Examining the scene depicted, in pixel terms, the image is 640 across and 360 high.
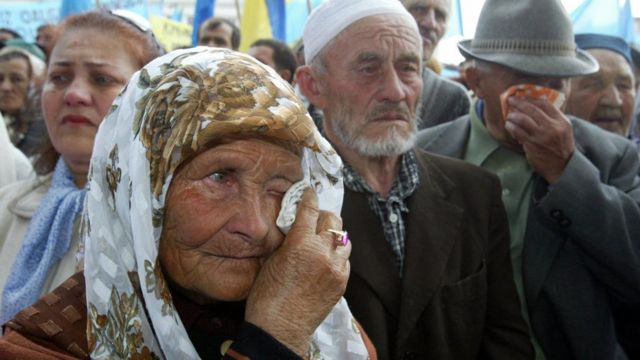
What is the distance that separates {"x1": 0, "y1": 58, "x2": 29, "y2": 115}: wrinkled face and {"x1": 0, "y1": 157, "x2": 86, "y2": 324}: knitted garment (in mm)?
4112

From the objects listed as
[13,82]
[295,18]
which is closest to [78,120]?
[13,82]

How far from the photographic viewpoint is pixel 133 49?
273cm

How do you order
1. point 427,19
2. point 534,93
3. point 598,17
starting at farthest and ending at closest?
1. point 427,19
2. point 598,17
3. point 534,93

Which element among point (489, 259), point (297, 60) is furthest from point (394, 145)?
point (297, 60)

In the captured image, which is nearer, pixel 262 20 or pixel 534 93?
pixel 534 93

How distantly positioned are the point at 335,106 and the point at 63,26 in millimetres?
1122

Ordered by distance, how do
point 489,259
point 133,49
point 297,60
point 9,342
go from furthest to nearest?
point 297,60 < point 489,259 < point 133,49 < point 9,342

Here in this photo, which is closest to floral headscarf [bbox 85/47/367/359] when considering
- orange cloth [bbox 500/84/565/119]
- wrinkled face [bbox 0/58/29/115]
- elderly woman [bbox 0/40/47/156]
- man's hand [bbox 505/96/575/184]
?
man's hand [bbox 505/96/575/184]

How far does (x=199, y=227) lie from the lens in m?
1.74

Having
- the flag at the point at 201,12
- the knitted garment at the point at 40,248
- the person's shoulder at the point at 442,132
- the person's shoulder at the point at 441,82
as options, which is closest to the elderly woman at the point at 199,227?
the knitted garment at the point at 40,248

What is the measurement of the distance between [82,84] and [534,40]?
6.56 feet

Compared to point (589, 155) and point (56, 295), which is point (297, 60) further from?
point (56, 295)

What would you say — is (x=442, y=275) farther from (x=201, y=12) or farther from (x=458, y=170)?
(x=201, y=12)

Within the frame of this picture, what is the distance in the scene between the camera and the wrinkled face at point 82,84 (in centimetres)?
264
